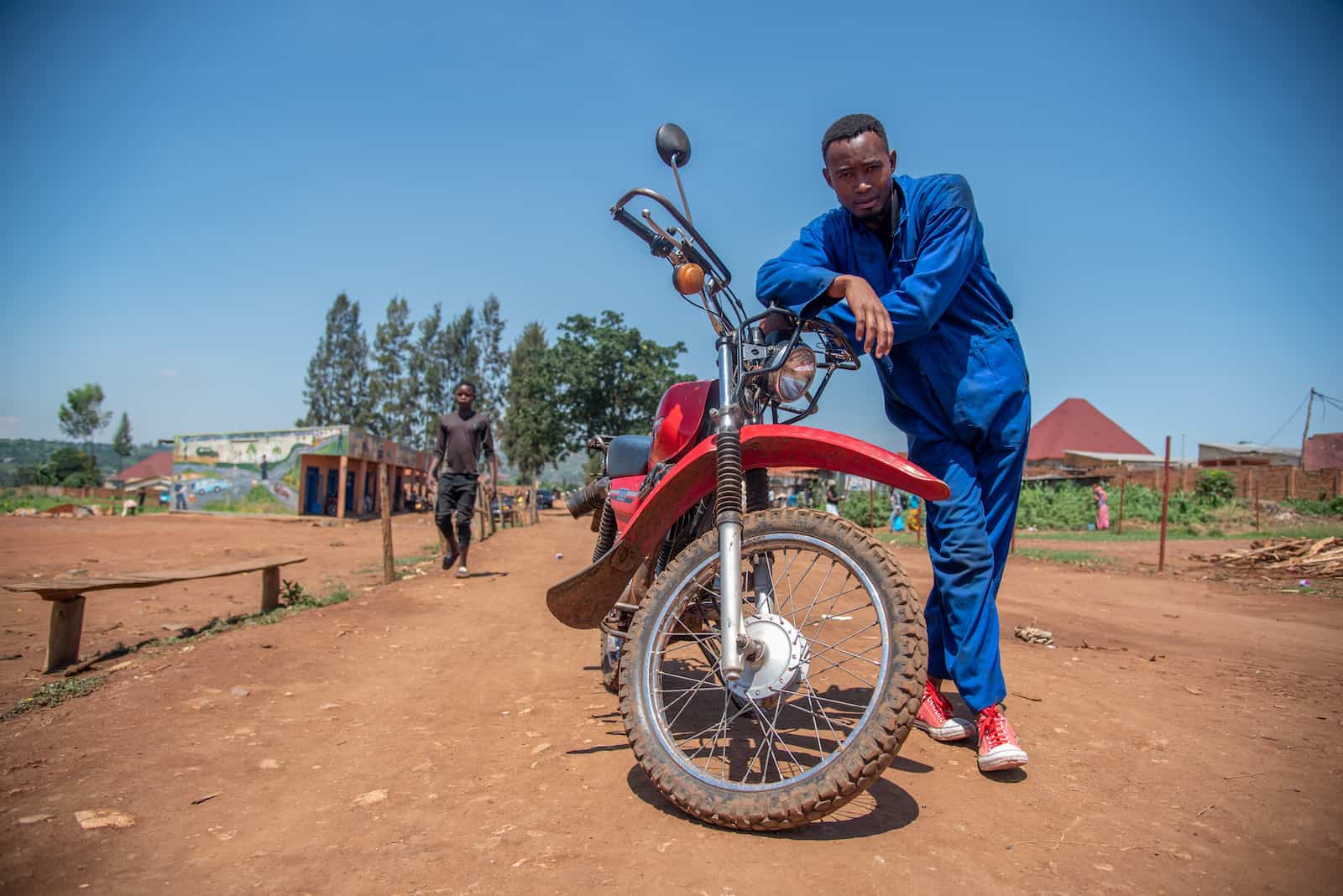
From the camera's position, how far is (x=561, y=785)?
2.15 meters

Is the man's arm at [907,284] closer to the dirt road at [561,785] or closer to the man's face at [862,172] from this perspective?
the man's face at [862,172]

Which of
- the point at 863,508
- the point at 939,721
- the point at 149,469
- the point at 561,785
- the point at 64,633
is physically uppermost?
the point at 939,721

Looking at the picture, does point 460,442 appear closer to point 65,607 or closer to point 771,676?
point 65,607

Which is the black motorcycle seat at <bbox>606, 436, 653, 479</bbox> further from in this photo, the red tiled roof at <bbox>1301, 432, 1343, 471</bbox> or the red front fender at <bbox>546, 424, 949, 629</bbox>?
the red tiled roof at <bbox>1301, 432, 1343, 471</bbox>

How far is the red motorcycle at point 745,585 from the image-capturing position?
5.70ft

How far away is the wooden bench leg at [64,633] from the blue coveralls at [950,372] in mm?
4078

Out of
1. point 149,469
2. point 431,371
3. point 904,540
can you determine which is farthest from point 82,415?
point 904,540

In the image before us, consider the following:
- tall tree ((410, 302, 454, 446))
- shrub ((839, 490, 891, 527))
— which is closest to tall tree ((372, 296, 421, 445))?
tall tree ((410, 302, 454, 446))

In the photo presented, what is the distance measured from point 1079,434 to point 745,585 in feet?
220

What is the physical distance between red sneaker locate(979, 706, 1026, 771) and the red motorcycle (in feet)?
1.40

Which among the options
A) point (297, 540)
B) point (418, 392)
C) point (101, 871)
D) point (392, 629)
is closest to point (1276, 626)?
point (392, 629)

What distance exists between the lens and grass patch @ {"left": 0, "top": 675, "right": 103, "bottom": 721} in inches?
119

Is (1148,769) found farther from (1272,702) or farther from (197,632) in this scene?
(197,632)

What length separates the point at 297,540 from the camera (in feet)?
50.0
